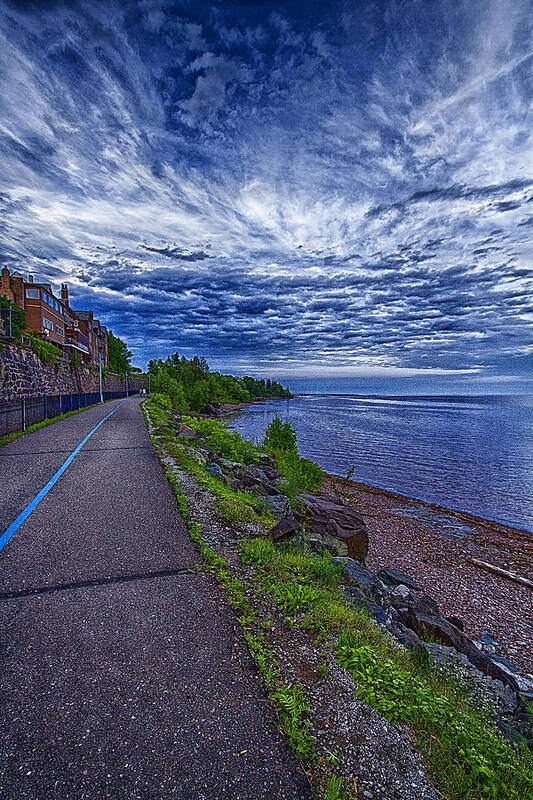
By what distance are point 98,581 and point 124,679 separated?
165 centimetres

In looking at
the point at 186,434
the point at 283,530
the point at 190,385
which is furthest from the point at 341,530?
the point at 190,385

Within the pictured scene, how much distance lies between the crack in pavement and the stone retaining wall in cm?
1604

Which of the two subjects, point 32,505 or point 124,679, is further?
point 32,505

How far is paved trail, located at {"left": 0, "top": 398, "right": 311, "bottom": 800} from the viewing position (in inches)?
81.8

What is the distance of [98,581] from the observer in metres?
4.20

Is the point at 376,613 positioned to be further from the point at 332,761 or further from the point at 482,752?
the point at 332,761

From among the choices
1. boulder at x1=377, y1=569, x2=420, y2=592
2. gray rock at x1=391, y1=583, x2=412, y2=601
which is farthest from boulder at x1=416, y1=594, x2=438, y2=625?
boulder at x1=377, y1=569, x2=420, y2=592

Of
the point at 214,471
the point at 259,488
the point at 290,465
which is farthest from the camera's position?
the point at 290,465

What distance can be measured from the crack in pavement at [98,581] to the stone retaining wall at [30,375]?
16036 mm

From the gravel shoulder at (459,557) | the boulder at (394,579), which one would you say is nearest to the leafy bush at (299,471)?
the gravel shoulder at (459,557)

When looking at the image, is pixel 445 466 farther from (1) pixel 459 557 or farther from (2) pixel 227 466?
(2) pixel 227 466

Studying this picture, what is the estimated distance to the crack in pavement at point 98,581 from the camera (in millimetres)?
3915

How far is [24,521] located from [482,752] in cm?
632

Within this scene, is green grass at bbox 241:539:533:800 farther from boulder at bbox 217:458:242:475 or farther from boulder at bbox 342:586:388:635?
boulder at bbox 217:458:242:475
